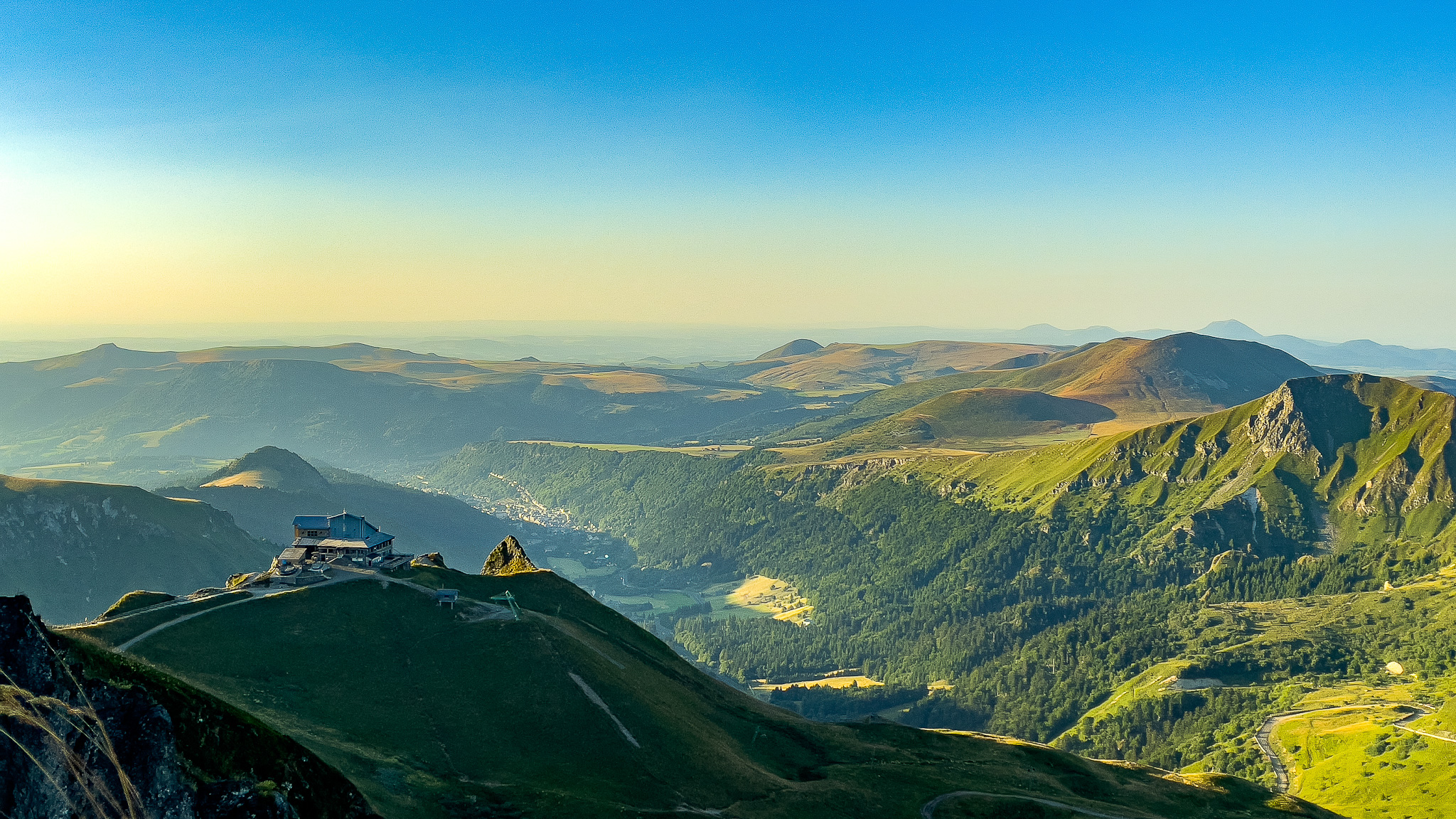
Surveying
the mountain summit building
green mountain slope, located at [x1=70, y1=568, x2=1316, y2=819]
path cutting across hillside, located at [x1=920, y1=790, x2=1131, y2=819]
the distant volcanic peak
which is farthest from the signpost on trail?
path cutting across hillside, located at [x1=920, y1=790, x2=1131, y2=819]

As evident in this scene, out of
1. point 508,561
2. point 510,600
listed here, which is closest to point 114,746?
point 510,600

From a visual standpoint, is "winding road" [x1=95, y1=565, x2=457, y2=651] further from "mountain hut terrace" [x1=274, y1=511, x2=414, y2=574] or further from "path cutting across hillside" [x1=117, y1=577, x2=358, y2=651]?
"mountain hut terrace" [x1=274, y1=511, x2=414, y2=574]

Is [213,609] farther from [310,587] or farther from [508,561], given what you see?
[508,561]

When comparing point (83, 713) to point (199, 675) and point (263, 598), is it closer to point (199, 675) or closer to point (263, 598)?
point (199, 675)

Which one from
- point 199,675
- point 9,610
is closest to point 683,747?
point 199,675

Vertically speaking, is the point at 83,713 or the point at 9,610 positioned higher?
the point at 9,610

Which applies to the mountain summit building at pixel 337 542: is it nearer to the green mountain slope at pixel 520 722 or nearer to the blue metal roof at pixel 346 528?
the blue metal roof at pixel 346 528
